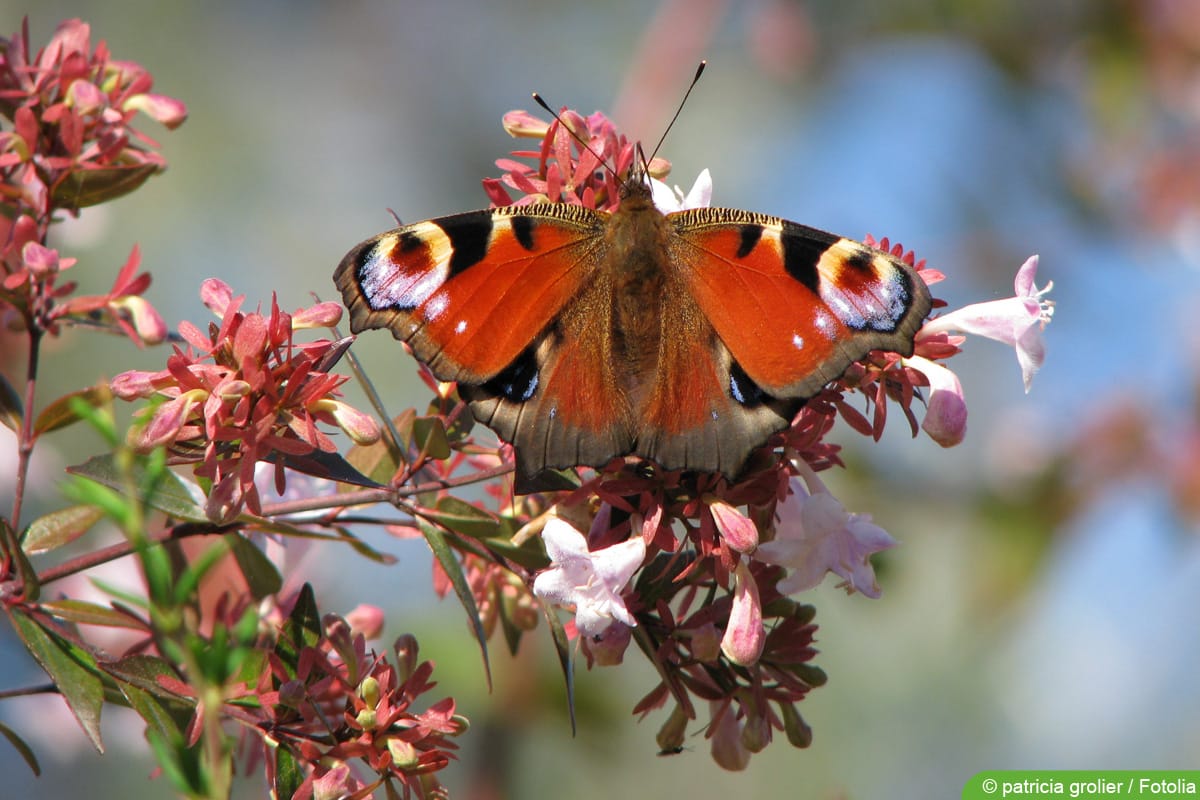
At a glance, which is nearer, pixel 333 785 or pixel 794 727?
pixel 333 785

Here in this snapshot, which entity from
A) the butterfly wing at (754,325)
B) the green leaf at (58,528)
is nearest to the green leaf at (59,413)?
the green leaf at (58,528)

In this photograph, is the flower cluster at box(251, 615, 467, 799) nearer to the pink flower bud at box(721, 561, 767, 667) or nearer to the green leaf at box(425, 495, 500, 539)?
the green leaf at box(425, 495, 500, 539)

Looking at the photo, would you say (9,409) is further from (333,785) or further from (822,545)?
(822,545)

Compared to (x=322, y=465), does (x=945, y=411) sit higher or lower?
higher

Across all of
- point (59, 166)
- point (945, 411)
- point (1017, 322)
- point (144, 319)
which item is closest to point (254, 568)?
point (144, 319)

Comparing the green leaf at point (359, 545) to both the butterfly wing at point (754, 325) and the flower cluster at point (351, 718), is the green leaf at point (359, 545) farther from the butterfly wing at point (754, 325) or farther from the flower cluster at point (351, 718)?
the butterfly wing at point (754, 325)

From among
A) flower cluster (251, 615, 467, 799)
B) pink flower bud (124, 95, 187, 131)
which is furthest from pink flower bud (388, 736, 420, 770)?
pink flower bud (124, 95, 187, 131)
